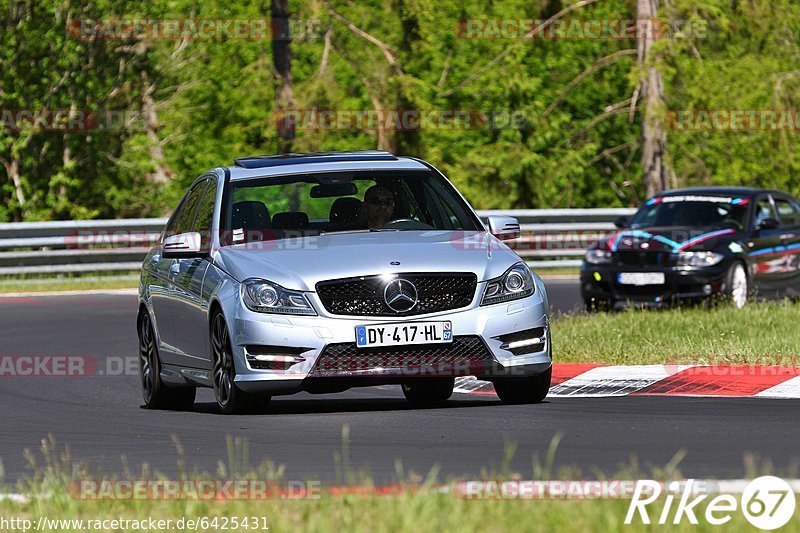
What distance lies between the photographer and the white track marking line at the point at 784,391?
1167cm

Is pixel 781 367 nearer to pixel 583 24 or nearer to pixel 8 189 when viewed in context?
pixel 8 189

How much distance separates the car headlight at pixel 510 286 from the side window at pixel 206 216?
6.61ft

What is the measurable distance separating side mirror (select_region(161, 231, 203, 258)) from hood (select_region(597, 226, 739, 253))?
964 centimetres

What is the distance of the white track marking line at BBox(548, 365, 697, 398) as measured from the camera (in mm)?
12414

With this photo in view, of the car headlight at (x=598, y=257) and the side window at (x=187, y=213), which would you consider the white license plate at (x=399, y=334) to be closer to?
the side window at (x=187, y=213)

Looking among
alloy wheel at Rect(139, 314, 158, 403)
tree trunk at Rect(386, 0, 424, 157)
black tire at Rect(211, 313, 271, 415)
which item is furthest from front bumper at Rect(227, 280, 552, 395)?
tree trunk at Rect(386, 0, 424, 157)

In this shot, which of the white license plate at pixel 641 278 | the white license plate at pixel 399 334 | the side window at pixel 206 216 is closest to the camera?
the white license plate at pixel 399 334

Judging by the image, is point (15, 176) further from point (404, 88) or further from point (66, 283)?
point (404, 88)

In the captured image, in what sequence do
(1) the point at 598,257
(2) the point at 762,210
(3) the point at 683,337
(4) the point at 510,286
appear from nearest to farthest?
1. (4) the point at 510,286
2. (3) the point at 683,337
3. (1) the point at 598,257
4. (2) the point at 762,210

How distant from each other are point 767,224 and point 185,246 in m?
11.1

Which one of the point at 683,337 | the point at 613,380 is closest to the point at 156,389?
the point at 613,380

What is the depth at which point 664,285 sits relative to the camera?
66.6 feet

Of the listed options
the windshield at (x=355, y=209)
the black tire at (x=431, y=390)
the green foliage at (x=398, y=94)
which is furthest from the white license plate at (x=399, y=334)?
the green foliage at (x=398, y=94)

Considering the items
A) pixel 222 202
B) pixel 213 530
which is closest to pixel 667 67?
pixel 222 202
